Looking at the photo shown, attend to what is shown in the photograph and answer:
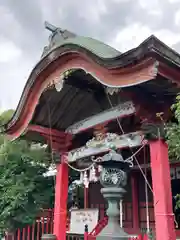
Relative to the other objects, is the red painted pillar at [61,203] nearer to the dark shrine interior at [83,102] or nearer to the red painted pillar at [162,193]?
the dark shrine interior at [83,102]

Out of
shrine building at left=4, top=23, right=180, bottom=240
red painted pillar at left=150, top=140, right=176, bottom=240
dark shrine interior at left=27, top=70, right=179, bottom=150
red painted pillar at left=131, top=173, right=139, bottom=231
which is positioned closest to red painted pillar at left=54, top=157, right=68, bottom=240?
shrine building at left=4, top=23, right=180, bottom=240

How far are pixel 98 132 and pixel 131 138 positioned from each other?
1.20 meters

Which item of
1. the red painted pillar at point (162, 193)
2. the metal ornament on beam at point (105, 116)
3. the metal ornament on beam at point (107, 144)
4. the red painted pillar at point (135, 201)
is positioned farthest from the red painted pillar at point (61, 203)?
the red painted pillar at point (162, 193)

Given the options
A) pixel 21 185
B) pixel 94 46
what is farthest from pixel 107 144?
pixel 21 185

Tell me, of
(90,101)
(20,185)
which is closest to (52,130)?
(90,101)

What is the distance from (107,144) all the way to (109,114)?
2.16 feet

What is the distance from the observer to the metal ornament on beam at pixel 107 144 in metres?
6.22

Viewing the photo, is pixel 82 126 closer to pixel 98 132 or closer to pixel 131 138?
pixel 98 132

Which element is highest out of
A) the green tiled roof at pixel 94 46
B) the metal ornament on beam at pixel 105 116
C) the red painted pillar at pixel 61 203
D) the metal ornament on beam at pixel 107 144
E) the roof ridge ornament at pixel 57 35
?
the roof ridge ornament at pixel 57 35

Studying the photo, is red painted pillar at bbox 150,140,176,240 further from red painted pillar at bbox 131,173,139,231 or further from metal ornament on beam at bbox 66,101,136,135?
red painted pillar at bbox 131,173,139,231

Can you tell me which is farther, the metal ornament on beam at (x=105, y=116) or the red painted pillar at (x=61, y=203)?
the red painted pillar at (x=61, y=203)

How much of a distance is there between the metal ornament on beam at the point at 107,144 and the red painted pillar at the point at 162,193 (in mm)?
516

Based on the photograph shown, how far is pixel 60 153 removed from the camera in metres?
8.35

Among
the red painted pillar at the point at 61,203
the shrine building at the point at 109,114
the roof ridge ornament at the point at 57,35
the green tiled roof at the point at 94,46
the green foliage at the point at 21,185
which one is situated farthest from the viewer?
the green foliage at the point at 21,185
